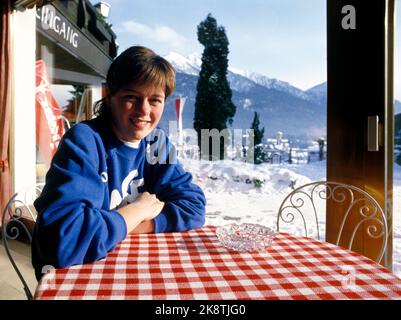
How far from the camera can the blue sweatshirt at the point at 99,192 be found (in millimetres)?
730

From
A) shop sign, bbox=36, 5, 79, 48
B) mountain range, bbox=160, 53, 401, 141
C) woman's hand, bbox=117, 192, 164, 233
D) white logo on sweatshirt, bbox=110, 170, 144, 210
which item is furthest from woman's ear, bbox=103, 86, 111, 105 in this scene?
shop sign, bbox=36, 5, 79, 48

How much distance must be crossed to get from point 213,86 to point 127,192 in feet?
6.74

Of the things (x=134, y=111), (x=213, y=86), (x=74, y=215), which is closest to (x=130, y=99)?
(x=134, y=111)

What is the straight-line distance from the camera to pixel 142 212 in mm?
946

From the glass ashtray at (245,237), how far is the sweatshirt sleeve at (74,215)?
282 millimetres

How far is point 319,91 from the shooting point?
1.70 meters

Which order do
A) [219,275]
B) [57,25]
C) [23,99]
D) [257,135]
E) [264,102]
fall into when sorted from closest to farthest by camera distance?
[219,275]
[23,99]
[57,25]
[264,102]
[257,135]

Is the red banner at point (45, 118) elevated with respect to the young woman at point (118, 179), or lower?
elevated

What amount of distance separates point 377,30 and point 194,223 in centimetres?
124

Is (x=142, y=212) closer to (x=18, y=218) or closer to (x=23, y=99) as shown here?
(x=18, y=218)

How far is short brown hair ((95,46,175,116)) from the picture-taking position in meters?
A: 1.10

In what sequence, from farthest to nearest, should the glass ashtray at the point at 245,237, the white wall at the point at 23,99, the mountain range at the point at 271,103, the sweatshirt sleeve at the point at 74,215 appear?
the white wall at the point at 23,99
the mountain range at the point at 271,103
the glass ashtray at the point at 245,237
the sweatshirt sleeve at the point at 74,215

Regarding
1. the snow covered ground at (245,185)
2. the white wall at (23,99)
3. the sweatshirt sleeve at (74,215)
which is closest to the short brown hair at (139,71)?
the sweatshirt sleeve at (74,215)

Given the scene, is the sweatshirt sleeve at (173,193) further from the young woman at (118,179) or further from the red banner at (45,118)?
the red banner at (45,118)
